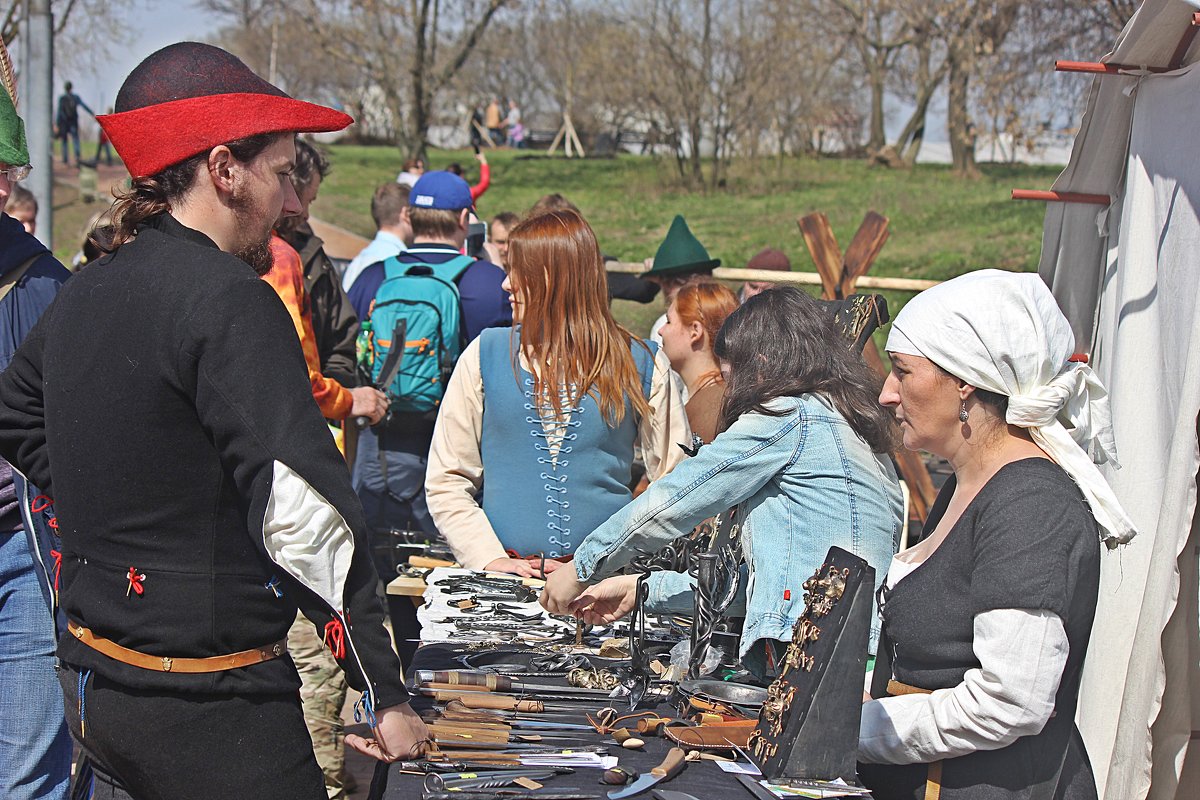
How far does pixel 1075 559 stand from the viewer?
202 centimetres

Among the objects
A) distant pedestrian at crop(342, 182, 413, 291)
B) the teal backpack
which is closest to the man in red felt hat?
the teal backpack

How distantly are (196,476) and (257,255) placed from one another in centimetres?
46

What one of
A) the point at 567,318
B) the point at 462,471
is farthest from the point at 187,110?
the point at 462,471

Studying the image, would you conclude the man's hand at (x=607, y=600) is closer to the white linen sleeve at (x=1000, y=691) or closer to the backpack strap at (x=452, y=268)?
the white linen sleeve at (x=1000, y=691)

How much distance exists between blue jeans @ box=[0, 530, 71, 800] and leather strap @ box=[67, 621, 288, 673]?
2.48ft

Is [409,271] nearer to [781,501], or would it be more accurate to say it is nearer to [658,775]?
[781,501]

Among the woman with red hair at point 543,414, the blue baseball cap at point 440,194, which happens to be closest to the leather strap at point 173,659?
the woman with red hair at point 543,414

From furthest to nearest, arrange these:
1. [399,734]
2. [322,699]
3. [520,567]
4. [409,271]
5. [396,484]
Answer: [409,271], [396,484], [322,699], [520,567], [399,734]

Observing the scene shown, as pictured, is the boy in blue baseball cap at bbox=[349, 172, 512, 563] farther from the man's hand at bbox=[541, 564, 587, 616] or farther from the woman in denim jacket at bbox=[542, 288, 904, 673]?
the woman in denim jacket at bbox=[542, 288, 904, 673]

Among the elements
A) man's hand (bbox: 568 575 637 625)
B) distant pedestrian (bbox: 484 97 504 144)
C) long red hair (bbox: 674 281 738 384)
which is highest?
distant pedestrian (bbox: 484 97 504 144)

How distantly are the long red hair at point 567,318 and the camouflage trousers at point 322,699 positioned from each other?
1311 millimetres

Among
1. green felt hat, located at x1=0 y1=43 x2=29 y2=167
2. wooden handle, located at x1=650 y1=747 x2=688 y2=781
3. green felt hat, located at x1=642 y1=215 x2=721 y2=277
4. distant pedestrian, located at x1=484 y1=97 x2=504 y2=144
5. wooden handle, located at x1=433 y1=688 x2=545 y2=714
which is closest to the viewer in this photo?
wooden handle, located at x1=650 y1=747 x2=688 y2=781

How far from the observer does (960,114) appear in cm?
1984

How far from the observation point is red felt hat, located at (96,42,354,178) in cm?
193
